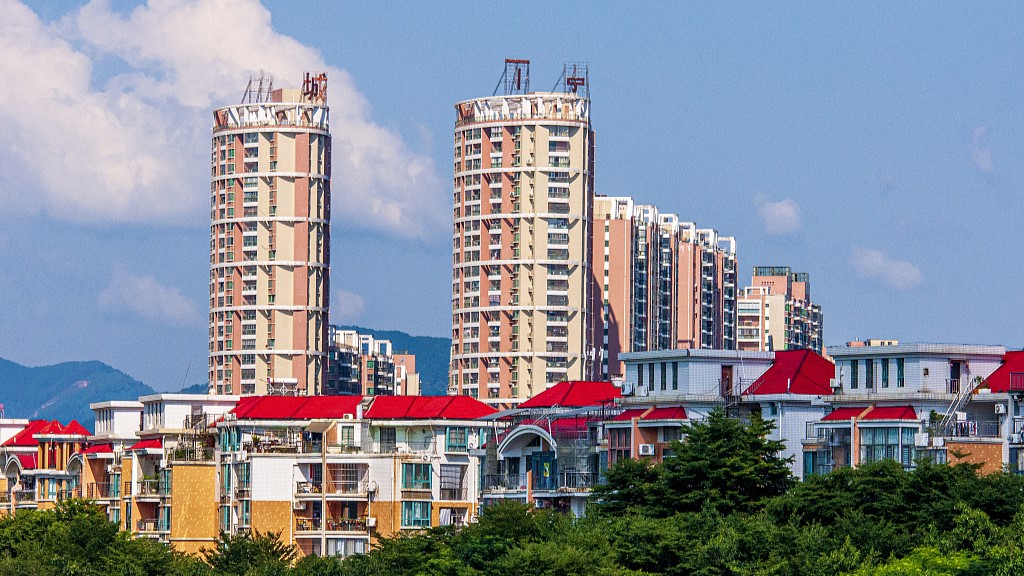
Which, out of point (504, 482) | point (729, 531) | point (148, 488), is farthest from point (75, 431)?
point (729, 531)

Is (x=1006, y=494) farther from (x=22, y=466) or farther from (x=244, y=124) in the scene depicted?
(x=244, y=124)

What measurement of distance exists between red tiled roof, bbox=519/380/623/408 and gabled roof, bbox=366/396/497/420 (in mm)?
3101

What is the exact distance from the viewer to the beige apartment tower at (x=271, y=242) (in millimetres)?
180875

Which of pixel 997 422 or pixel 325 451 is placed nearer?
pixel 997 422

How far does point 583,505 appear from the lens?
95.6 meters

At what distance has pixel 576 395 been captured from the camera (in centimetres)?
10912

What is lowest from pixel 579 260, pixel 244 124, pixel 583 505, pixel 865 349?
pixel 583 505

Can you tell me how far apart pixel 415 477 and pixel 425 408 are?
4962mm

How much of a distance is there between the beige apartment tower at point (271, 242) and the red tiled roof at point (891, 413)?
10163cm

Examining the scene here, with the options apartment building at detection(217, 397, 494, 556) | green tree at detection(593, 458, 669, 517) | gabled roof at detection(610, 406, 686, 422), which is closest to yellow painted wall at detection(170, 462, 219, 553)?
apartment building at detection(217, 397, 494, 556)

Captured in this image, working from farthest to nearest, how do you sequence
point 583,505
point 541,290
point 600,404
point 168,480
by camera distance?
point 541,290
point 168,480
point 600,404
point 583,505

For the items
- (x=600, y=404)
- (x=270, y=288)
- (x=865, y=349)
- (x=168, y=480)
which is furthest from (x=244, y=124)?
(x=865, y=349)

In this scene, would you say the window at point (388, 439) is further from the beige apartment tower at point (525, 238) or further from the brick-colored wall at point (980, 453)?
the beige apartment tower at point (525, 238)

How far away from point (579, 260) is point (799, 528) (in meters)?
102
